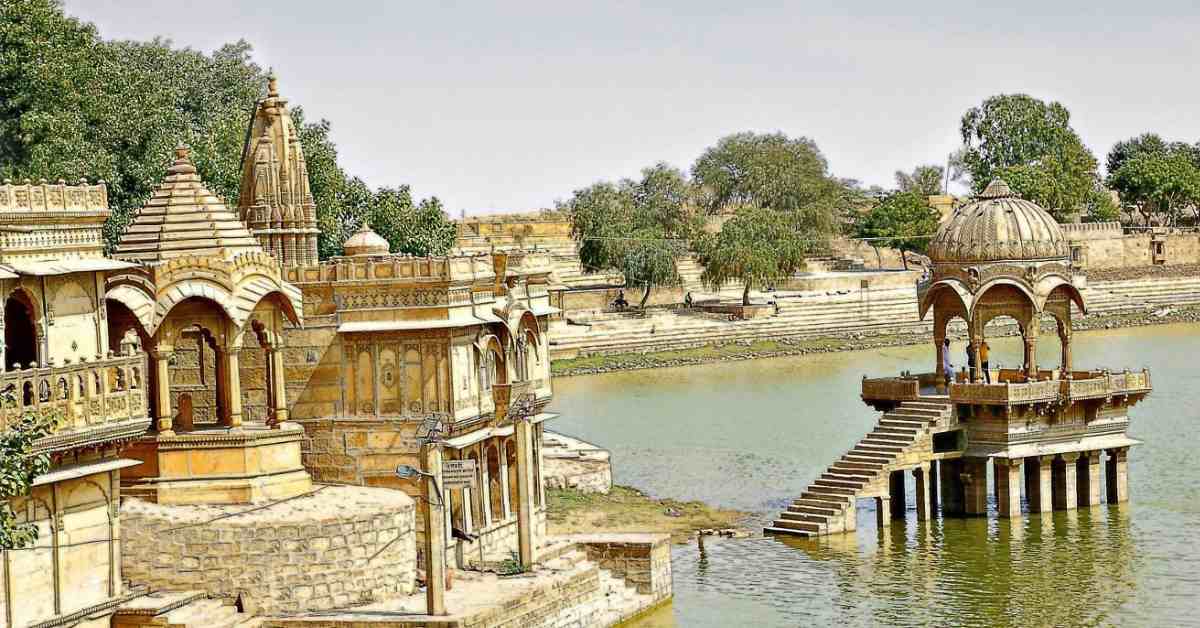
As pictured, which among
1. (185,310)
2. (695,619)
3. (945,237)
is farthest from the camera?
(945,237)

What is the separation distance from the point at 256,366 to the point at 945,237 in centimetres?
1348

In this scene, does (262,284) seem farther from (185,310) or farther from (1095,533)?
(1095,533)

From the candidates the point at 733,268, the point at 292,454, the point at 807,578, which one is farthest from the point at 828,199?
the point at 292,454

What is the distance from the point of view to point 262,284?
858 inches

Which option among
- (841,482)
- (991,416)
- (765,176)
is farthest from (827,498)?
(765,176)

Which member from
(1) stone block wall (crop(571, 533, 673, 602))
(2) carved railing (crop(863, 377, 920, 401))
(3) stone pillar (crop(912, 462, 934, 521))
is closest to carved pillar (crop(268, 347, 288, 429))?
(1) stone block wall (crop(571, 533, 673, 602))

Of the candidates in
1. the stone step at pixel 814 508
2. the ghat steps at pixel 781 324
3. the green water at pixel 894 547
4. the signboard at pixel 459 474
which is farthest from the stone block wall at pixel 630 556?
the ghat steps at pixel 781 324

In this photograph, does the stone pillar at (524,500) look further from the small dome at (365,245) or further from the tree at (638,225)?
the tree at (638,225)

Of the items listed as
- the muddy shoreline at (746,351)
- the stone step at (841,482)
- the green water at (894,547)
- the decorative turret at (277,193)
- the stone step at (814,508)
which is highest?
the decorative turret at (277,193)

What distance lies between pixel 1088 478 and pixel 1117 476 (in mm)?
716

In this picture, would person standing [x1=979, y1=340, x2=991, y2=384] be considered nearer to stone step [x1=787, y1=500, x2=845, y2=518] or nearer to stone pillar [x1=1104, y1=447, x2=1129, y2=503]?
stone pillar [x1=1104, y1=447, x2=1129, y2=503]

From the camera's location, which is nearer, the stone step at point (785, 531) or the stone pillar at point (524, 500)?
the stone pillar at point (524, 500)

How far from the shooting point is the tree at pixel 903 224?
87.3m

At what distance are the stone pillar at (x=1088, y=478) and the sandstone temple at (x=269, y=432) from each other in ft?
30.4
